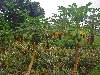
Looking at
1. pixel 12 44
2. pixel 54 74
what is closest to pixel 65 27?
pixel 54 74

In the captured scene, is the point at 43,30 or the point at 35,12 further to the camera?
the point at 35,12

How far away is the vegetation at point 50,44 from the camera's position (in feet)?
35.4

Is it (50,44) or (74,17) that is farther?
(50,44)

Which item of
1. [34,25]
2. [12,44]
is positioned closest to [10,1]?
[12,44]

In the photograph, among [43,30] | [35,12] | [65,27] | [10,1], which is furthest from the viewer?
[35,12]

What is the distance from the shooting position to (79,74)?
18.0 meters

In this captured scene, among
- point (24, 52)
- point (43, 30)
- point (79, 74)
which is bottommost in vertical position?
point (79, 74)

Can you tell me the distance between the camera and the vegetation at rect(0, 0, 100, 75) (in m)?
10.8

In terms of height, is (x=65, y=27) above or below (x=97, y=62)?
above

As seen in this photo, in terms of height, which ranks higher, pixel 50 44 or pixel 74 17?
pixel 74 17

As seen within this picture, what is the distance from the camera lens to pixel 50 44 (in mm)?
24062

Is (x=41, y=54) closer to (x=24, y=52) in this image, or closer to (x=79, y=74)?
(x=24, y=52)

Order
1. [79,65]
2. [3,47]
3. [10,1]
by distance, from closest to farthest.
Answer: [79,65] → [3,47] → [10,1]

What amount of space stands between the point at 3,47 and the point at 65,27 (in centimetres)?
1149
